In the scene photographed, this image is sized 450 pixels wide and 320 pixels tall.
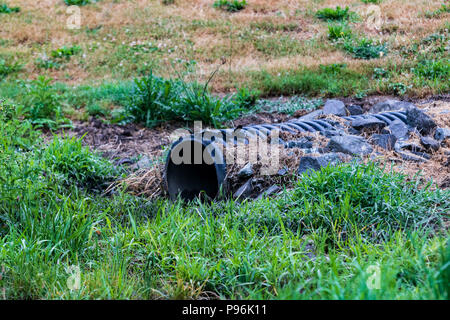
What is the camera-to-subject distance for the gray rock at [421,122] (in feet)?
17.7

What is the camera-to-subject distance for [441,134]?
16.9 ft

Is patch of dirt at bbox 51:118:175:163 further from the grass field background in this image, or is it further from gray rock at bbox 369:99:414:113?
gray rock at bbox 369:99:414:113

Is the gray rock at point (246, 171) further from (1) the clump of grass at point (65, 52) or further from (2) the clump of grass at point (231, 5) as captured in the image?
(2) the clump of grass at point (231, 5)

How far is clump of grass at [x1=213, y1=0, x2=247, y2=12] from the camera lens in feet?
44.3

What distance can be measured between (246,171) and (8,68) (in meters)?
8.59

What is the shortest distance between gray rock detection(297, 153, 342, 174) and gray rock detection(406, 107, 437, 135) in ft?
5.21

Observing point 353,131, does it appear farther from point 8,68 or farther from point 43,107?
point 8,68

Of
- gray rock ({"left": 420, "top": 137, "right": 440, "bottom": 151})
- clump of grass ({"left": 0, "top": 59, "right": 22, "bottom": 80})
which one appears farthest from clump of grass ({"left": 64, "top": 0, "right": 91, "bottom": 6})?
gray rock ({"left": 420, "top": 137, "right": 440, "bottom": 151})

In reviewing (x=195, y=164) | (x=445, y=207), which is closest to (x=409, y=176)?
(x=445, y=207)

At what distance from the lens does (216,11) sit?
44.3 ft

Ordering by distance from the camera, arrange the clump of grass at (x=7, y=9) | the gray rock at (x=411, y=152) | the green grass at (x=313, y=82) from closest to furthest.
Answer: the gray rock at (x=411, y=152)
the green grass at (x=313, y=82)
the clump of grass at (x=7, y=9)

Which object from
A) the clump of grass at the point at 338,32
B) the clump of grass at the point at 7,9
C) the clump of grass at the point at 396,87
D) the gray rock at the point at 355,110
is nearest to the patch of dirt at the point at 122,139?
the gray rock at the point at 355,110

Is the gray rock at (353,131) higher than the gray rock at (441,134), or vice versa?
the gray rock at (441,134)

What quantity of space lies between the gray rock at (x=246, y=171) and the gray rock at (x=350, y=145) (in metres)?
0.84
